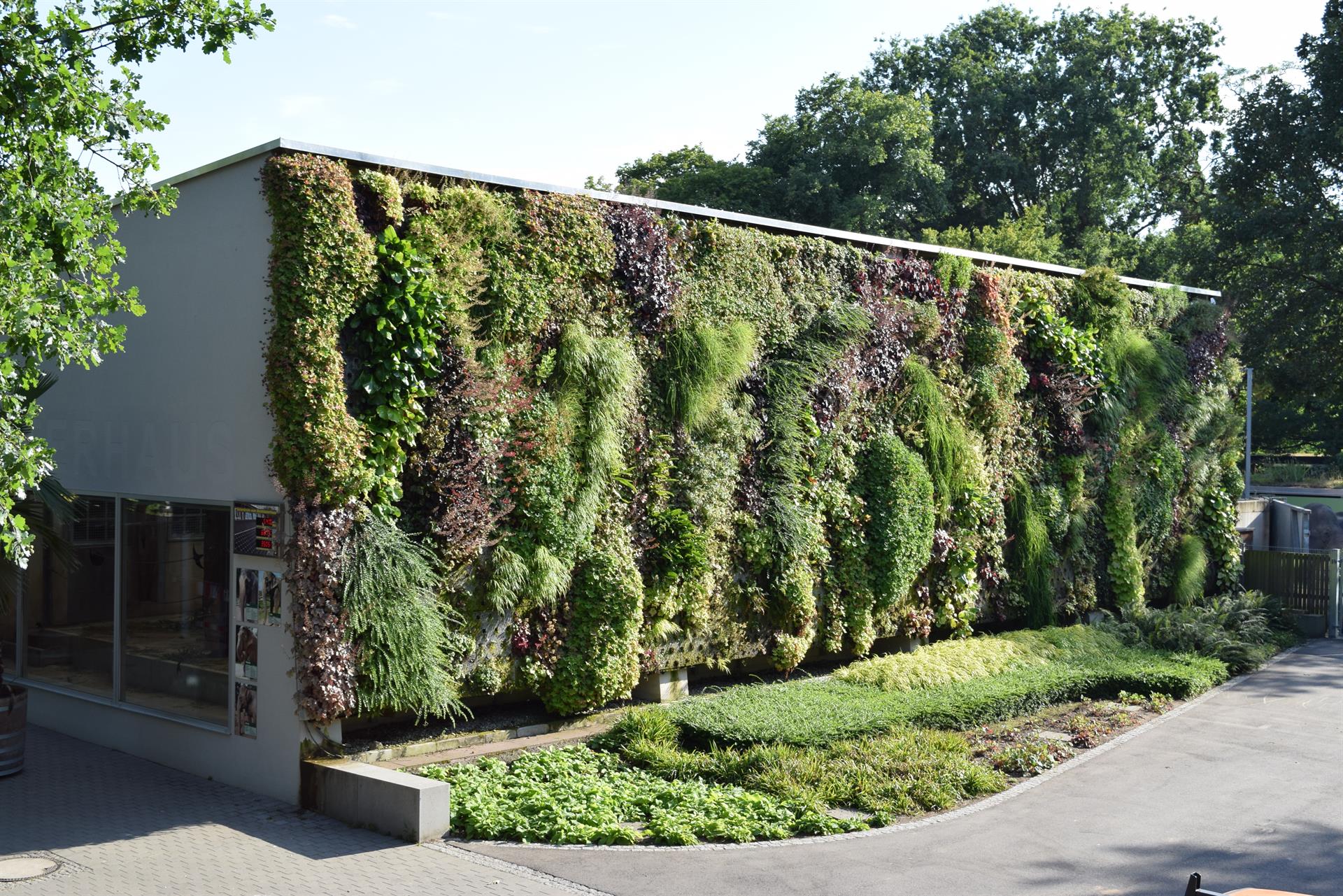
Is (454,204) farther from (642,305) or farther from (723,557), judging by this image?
(723,557)

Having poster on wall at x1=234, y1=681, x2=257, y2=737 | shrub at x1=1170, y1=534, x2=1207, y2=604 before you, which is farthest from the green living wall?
shrub at x1=1170, y1=534, x2=1207, y2=604

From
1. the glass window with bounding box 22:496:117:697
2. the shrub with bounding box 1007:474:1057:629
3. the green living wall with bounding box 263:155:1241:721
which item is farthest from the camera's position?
the shrub with bounding box 1007:474:1057:629

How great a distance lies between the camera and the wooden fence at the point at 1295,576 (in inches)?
754

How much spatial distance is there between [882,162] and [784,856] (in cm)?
2962

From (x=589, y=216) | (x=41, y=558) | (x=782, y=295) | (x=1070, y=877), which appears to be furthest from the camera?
(x=782, y=295)

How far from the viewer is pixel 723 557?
503 inches

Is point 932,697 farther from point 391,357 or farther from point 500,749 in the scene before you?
point 391,357

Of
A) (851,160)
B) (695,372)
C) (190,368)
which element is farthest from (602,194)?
(851,160)

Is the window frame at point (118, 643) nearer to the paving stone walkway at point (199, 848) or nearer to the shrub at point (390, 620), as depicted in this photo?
the paving stone walkway at point (199, 848)

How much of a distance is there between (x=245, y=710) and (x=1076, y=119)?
119 feet

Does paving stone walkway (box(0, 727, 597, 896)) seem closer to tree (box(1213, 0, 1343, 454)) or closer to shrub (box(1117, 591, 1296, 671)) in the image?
shrub (box(1117, 591, 1296, 671))

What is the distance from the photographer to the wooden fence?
19156mm

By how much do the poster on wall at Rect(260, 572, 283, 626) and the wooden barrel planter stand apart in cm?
266

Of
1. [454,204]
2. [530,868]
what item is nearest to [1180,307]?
[454,204]
